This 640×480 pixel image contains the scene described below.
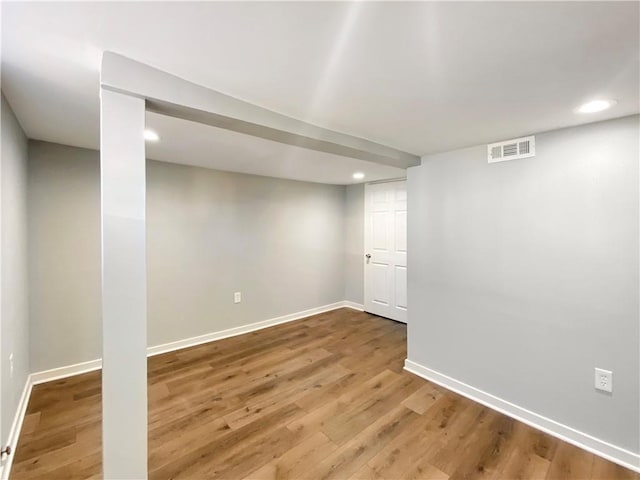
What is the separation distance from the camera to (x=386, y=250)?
4.48m

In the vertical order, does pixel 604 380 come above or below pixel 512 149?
below

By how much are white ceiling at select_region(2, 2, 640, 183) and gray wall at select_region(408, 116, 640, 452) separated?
373 mm

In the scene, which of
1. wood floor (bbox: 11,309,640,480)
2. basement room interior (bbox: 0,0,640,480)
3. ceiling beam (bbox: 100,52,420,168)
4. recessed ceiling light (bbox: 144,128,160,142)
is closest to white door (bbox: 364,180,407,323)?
basement room interior (bbox: 0,0,640,480)

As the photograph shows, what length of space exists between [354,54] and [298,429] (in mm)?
2242

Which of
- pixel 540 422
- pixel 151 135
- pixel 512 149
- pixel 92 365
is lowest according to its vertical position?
pixel 540 422

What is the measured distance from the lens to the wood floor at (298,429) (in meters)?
1.70

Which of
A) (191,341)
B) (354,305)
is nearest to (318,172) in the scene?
(354,305)

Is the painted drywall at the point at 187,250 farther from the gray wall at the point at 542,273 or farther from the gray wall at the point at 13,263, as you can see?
the gray wall at the point at 542,273

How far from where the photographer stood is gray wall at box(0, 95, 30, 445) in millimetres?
1682

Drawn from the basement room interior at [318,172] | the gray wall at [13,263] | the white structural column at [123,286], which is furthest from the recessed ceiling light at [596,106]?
the gray wall at [13,263]

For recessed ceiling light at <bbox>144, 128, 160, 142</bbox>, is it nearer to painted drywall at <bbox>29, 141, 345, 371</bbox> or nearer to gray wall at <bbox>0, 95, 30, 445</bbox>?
gray wall at <bbox>0, 95, 30, 445</bbox>

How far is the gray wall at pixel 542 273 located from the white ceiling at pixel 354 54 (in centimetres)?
37

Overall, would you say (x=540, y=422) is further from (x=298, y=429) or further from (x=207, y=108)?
(x=207, y=108)

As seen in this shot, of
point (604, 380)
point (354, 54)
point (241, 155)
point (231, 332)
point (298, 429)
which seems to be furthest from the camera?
point (231, 332)
